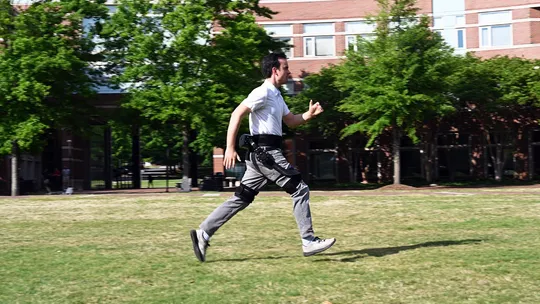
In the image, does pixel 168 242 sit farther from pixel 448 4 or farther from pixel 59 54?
pixel 448 4

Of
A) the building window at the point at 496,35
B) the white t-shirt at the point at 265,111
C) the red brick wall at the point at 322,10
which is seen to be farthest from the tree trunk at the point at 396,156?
the white t-shirt at the point at 265,111

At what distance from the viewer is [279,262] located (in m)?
7.27

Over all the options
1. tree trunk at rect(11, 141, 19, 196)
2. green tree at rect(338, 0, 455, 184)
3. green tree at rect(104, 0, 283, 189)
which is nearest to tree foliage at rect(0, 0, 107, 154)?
tree trunk at rect(11, 141, 19, 196)

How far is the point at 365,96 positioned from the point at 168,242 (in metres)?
25.8

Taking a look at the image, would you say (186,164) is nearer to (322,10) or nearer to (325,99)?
(325,99)

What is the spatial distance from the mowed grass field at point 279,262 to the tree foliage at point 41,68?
21032mm

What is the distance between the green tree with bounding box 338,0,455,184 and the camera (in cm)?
3344

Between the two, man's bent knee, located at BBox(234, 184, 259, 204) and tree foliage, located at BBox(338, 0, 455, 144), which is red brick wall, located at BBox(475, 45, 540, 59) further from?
man's bent knee, located at BBox(234, 184, 259, 204)

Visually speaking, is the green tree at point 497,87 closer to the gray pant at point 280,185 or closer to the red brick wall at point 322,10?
the red brick wall at point 322,10

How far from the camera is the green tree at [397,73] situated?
110ft

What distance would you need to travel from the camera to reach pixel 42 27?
33.5m

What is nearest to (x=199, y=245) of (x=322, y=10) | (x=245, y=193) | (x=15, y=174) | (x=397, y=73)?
(x=245, y=193)

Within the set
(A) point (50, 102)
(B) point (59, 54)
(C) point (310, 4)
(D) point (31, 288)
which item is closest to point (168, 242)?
(D) point (31, 288)

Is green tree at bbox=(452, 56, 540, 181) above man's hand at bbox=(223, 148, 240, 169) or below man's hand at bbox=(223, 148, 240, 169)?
above
